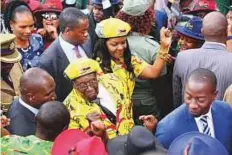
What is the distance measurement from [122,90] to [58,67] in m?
0.68

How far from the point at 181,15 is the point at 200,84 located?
2644 millimetres

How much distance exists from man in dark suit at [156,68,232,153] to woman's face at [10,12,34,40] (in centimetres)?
185

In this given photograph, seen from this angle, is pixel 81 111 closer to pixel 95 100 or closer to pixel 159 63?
pixel 95 100

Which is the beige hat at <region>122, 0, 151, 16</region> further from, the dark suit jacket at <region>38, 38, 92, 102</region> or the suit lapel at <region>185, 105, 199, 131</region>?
the suit lapel at <region>185, 105, 199, 131</region>

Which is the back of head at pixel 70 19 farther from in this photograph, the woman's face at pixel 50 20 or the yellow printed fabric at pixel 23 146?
the yellow printed fabric at pixel 23 146

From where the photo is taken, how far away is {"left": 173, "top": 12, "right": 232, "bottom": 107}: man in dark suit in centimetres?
439

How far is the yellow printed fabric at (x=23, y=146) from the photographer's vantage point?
3002 millimetres

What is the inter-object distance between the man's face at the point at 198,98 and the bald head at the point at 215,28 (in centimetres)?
112

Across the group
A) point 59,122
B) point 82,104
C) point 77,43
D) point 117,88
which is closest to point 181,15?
point 77,43

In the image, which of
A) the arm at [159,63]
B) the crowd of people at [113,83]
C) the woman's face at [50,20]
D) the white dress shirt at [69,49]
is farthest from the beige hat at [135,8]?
the woman's face at [50,20]

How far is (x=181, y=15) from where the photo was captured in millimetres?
6047

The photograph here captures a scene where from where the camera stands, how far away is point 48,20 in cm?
572

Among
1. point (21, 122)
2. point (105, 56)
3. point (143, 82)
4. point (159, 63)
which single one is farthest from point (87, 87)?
point (143, 82)

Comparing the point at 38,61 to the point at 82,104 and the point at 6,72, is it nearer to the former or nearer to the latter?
the point at 6,72
